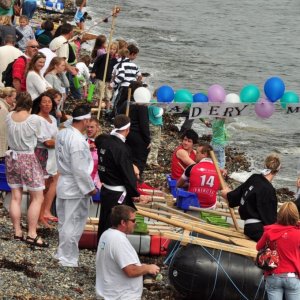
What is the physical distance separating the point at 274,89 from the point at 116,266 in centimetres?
596

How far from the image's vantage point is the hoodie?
30.5ft

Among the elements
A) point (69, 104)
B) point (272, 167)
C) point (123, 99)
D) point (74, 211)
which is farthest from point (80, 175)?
point (69, 104)

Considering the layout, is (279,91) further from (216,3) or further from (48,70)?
(216,3)

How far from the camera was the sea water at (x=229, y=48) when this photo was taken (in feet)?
84.9

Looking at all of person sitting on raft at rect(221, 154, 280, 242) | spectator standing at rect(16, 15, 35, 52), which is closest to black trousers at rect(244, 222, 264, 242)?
person sitting on raft at rect(221, 154, 280, 242)

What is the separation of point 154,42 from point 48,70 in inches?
1000

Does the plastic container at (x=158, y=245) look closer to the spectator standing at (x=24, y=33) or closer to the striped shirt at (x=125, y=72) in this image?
the striped shirt at (x=125, y=72)

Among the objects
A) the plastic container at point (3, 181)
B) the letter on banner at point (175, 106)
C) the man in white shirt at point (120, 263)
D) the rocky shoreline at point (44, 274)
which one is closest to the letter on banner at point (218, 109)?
the letter on banner at point (175, 106)

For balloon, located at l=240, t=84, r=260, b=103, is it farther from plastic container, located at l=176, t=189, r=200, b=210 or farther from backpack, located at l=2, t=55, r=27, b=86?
backpack, located at l=2, t=55, r=27, b=86

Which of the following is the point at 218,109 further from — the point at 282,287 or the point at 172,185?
the point at 282,287

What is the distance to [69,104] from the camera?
20.9m

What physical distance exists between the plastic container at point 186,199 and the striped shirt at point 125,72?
537 cm


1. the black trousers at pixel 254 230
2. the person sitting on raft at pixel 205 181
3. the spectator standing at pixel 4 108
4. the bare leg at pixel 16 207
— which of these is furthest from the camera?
the person sitting on raft at pixel 205 181

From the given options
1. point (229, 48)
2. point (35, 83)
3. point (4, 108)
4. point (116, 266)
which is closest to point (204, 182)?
point (4, 108)
